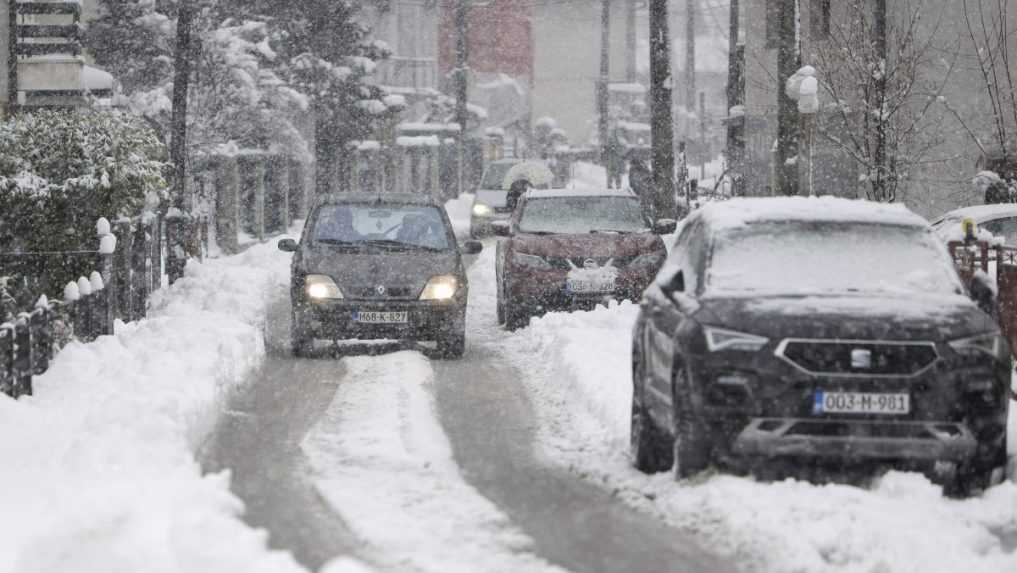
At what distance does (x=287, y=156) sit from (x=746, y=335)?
35231 mm

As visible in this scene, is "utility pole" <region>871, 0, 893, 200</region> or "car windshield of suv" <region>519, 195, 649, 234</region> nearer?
"car windshield of suv" <region>519, 195, 649, 234</region>

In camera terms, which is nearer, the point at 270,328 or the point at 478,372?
the point at 478,372

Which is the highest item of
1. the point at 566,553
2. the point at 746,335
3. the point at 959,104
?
the point at 959,104

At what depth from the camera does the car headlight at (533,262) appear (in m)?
18.6

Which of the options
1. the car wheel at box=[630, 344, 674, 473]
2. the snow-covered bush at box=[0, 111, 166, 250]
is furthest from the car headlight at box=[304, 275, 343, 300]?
the car wheel at box=[630, 344, 674, 473]

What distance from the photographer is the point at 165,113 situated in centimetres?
3419

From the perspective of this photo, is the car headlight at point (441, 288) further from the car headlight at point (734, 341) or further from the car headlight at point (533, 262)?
the car headlight at point (734, 341)

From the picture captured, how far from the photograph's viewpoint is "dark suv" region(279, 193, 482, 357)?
1603 centimetres

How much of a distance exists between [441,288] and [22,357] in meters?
5.04

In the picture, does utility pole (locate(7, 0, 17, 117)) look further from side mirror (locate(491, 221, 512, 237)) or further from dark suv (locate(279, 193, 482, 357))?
dark suv (locate(279, 193, 482, 357))

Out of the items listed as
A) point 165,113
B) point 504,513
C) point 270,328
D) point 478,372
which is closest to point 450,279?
point 478,372

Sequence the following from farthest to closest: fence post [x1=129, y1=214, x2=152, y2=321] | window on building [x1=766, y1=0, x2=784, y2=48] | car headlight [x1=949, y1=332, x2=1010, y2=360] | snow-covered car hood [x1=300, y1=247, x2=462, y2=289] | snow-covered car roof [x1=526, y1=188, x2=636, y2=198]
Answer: window on building [x1=766, y1=0, x2=784, y2=48] → snow-covered car roof [x1=526, y1=188, x2=636, y2=198] → fence post [x1=129, y1=214, x2=152, y2=321] → snow-covered car hood [x1=300, y1=247, x2=462, y2=289] → car headlight [x1=949, y1=332, x2=1010, y2=360]

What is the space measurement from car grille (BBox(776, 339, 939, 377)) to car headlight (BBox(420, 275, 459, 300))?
7.95 m

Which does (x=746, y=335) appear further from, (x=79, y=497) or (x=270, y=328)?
(x=270, y=328)
